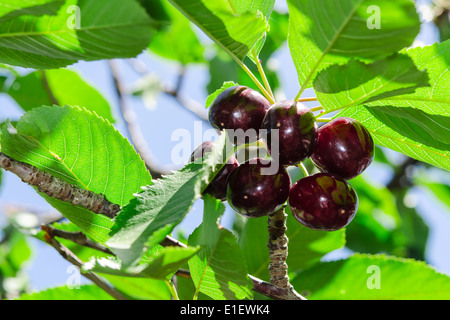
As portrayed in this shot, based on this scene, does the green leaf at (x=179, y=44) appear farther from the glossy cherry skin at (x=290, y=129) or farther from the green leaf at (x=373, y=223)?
the glossy cherry skin at (x=290, y=129)

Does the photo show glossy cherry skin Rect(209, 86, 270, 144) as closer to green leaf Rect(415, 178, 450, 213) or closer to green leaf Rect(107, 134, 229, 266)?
green leaf Rect(107, 134, 229, 266)

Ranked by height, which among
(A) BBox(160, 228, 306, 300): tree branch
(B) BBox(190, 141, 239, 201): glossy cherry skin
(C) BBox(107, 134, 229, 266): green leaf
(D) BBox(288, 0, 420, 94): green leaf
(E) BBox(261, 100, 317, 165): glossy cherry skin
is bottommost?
(A) BBox(160, 228, 306, 300): tree branch

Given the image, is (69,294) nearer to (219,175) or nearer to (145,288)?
(145,288)

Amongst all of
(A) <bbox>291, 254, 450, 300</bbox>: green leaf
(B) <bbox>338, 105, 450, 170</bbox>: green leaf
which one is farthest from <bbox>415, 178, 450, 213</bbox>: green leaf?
(B) <bbox>338, 105, 450, 170</bbox>: green leaf

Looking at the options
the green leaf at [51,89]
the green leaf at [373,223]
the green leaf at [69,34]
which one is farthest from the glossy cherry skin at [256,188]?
the green leaf at [373,223]

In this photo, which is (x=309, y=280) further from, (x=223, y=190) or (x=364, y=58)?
(x=364, y=58)
